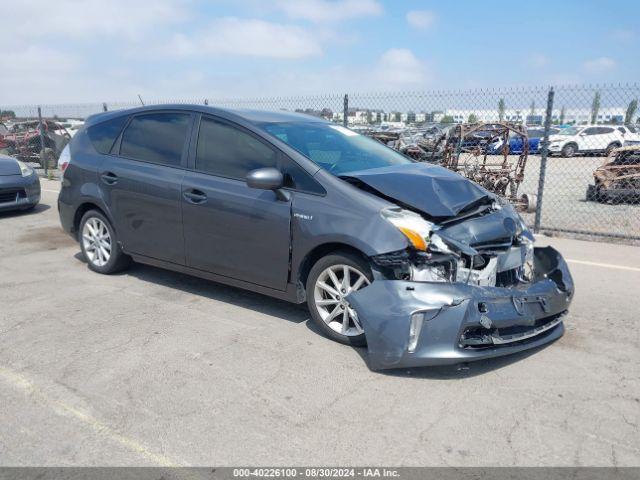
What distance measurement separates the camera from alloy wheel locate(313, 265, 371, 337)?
12.4ft

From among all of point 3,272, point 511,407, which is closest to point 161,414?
point 511,407

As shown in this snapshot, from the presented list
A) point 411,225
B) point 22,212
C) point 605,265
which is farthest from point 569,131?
point 411,225

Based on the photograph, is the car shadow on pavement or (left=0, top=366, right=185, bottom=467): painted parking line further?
the car shadow on pavement

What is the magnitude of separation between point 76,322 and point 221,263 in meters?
1.24

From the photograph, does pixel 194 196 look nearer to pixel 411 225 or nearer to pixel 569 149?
pixel 411 225

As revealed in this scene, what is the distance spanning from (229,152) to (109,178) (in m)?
1.50

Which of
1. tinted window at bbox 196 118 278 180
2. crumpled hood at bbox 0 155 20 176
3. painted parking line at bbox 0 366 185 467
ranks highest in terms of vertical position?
tinted window at bbox 196 118 278 180

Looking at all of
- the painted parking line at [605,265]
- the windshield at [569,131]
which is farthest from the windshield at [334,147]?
the windshield at [569,131]

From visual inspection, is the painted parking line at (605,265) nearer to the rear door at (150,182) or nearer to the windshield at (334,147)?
the windshield at (334,147)

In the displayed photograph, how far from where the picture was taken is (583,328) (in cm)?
425


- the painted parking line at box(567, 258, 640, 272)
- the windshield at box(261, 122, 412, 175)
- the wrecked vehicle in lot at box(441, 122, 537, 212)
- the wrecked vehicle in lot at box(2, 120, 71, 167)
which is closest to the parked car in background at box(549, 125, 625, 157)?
the wrecked vehicle in lot at box(441, 122, 537, 212)

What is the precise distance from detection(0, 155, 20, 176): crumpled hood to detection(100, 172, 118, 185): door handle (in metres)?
4.35

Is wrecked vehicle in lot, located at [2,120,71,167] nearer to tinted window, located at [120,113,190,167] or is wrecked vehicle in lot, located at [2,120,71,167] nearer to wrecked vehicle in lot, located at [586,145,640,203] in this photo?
tinted window, located at [120,113,190,167]

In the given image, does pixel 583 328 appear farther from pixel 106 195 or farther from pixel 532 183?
pixel 532 183
